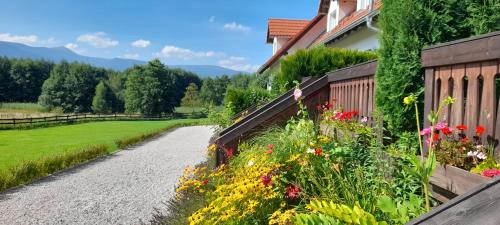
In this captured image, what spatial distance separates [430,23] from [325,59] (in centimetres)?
526

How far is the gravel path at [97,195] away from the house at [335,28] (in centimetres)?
548

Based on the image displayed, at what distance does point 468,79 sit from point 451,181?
2.41 feet

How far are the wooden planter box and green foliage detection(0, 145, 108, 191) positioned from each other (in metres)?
10.0

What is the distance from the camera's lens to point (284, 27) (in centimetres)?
2717

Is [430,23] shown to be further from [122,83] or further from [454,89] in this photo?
[122,83]

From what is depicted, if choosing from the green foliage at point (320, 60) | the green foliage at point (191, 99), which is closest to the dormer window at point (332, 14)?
the green foliage at point (320, 60)

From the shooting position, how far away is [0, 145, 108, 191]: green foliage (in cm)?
1043

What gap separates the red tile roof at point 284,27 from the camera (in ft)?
87.6

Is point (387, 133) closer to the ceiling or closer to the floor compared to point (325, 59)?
closer to the floor

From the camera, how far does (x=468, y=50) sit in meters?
2.86

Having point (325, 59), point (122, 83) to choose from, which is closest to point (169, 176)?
point (325, 59)

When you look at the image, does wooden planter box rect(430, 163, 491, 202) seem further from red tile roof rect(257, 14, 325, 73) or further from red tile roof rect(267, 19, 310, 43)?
red tile roof rect(267, 19, 310, 43)

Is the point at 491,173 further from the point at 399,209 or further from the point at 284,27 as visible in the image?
the point at 284,27

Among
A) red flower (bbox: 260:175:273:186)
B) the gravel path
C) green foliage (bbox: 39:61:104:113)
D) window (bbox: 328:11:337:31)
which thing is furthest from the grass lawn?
green foliage (bbox: 39:61:104:113)
